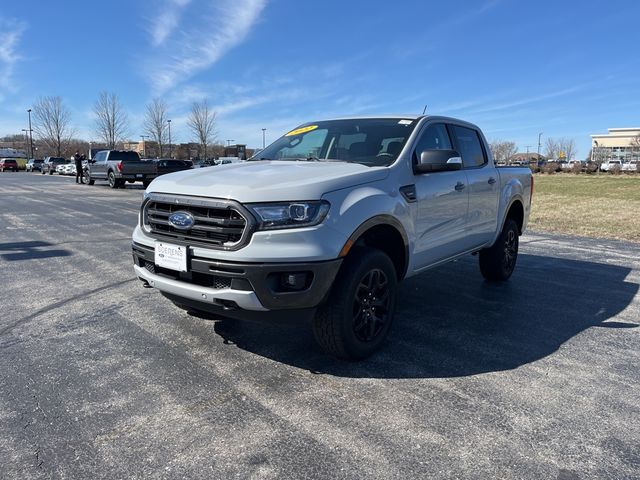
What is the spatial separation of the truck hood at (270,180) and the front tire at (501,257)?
2776mm

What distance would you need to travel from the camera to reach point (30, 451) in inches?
96.3

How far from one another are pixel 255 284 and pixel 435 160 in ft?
6.22

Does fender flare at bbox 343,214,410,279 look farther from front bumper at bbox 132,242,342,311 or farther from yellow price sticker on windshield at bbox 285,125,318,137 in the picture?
yellow price sticker on windshield at bbox 285,125,318,137

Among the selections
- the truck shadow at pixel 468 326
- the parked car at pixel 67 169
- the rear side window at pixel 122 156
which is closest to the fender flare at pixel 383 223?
the truck shadow at pixel 468 326

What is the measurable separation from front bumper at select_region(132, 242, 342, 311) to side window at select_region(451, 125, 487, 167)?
265cm

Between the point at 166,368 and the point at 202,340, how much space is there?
53 cm

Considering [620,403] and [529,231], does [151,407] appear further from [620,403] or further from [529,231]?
[529,231]

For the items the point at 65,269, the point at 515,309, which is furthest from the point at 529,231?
the point at 65,269

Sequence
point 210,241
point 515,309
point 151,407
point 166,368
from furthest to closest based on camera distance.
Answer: point 515,309 → point 166,368 → point 210,241 → point 151,407

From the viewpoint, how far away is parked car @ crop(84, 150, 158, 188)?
2345cm

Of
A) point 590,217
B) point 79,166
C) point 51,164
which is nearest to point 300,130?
point 590,217

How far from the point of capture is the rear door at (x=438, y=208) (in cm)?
414

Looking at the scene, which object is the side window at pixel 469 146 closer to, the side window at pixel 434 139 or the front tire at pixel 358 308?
the side window at pixel 434 139

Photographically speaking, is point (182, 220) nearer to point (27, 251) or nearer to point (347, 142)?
point (347, 142)
